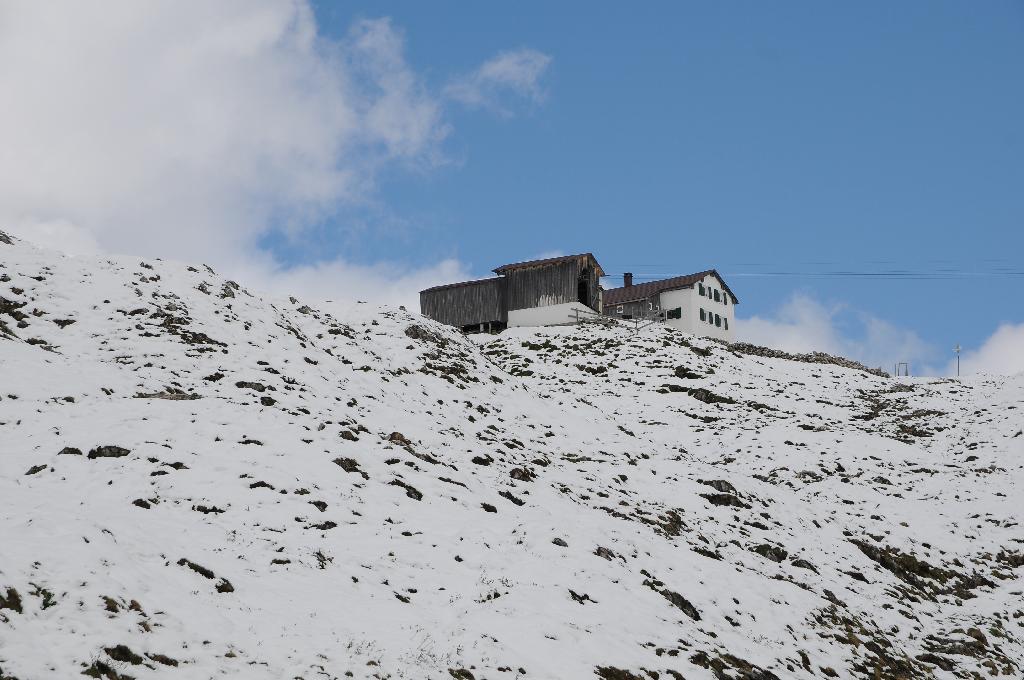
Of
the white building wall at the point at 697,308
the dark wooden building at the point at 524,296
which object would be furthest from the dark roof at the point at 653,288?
the dark wooden building at the point at 524,296

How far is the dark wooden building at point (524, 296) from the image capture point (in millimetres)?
63656

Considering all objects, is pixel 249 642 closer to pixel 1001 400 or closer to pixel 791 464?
pixel 791 464

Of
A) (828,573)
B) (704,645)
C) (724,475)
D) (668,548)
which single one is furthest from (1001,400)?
(704,645)

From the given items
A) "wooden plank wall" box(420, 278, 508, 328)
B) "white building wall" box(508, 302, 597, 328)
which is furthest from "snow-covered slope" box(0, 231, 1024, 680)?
"wooden plank wall" box(420, 278, 508, 328)

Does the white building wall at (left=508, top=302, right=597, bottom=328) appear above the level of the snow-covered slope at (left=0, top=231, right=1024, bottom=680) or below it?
above

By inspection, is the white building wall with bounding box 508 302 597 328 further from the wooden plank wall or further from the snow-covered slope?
the snow-covered slope

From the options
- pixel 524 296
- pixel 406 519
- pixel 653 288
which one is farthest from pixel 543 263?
pixel 406 519

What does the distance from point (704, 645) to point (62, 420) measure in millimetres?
13473

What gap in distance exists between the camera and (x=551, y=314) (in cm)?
6400

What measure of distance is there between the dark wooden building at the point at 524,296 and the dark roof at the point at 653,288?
377 inches

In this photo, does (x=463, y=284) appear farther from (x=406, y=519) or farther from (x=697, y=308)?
(x=406, y=519)

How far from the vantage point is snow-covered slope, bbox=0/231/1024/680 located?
9930mm

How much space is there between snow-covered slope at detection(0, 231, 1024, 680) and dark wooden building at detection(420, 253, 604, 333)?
3038cm

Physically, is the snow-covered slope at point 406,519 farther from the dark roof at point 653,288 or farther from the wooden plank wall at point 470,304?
the dark roof at point 653,288
